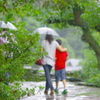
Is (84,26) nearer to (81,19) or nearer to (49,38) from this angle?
(81,19)

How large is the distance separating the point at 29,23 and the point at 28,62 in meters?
55.1

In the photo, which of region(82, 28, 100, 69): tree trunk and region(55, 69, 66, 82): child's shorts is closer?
region(55, 69, 66, 82): child's shorts

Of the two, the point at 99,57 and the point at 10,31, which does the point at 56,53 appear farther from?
the point at 99,57

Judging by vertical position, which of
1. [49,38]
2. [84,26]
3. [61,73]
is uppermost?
[84,26]

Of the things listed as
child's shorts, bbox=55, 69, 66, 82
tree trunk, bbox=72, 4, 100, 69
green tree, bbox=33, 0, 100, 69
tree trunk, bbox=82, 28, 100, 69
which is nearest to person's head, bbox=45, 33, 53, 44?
child's shorts, bbox=55, 69, 66, 82

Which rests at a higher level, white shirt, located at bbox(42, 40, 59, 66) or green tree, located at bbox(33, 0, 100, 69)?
green tree, located at bbox(33, 0, 100, 69)

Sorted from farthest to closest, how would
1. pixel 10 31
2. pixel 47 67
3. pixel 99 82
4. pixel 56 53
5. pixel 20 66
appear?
pixel 99 82 < pixel 56 53 < pixel 47 67 < pixel 10 31 < pixel 20 66

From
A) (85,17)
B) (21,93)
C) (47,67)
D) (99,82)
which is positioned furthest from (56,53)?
(85,17)

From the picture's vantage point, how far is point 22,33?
22.0 feet

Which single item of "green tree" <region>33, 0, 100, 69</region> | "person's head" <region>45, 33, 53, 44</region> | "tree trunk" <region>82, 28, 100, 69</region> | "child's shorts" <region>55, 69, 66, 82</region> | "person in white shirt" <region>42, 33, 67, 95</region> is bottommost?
"child's shorts" <region>55, 69, 66, 82</region>

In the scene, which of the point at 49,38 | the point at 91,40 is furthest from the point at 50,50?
the point at 91,40

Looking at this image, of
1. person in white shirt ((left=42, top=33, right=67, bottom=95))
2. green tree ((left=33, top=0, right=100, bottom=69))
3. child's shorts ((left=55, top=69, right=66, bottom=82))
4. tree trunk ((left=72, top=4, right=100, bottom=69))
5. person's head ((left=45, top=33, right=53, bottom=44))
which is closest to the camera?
person in white shirt ((left=42, top=33, right=67, bottom=95))

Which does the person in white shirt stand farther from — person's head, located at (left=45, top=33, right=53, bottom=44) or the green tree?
the green tree

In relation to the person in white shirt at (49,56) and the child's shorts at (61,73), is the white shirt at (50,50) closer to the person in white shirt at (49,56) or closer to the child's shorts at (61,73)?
the person in white shirt at (49,56)
